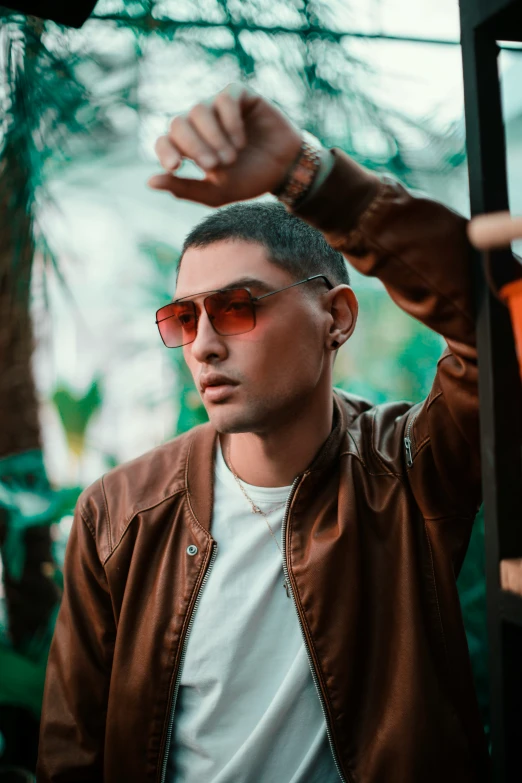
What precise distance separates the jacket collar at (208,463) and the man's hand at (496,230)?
1.05m

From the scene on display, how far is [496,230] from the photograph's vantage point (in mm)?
834

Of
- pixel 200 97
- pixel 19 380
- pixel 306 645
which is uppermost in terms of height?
pixel 200 97

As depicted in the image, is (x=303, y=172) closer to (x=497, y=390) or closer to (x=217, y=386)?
(x=497, y=390)

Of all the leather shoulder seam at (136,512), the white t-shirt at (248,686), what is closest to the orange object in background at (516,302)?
the white t-shirt at (248,686)

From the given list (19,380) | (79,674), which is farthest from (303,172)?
(19,380)

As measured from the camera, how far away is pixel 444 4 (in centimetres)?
333

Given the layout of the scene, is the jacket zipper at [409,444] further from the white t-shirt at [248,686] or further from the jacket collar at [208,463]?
the white t-shirt at [248,686]

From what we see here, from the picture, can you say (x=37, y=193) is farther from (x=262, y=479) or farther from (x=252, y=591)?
(x=252, y=591)

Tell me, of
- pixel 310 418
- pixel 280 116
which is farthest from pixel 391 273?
pixel 310 418

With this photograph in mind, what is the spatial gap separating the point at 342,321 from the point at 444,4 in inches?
90.1

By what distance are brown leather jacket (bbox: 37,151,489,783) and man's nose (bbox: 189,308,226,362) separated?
397 millimetres

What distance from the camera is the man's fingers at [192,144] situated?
995mm

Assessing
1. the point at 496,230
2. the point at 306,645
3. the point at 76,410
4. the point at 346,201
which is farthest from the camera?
the point at 76,410

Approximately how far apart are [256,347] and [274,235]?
36 cm
